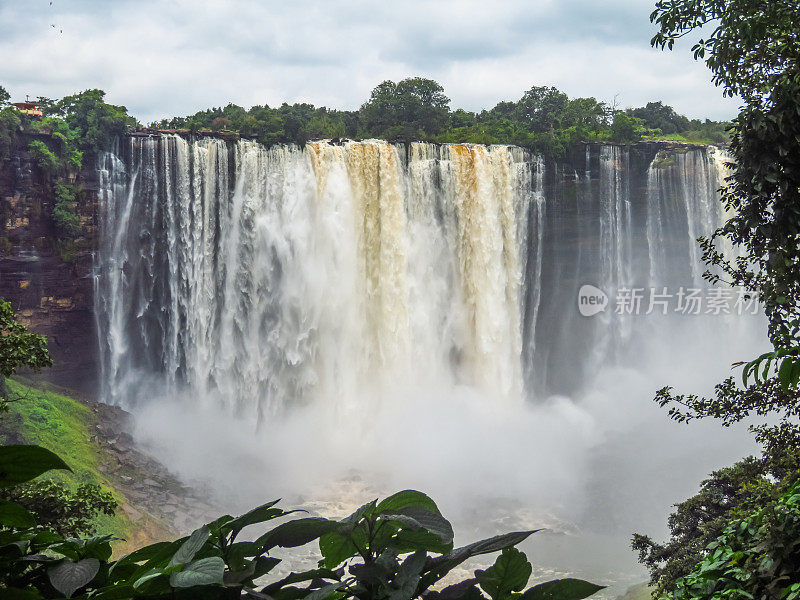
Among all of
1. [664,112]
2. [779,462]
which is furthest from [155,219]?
[664,112]

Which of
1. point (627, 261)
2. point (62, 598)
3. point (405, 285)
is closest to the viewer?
point (62, 598)

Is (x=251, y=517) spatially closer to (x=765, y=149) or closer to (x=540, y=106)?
(x=765, y=149)

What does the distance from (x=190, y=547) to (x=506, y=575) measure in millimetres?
330

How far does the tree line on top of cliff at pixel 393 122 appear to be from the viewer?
18.7 meters

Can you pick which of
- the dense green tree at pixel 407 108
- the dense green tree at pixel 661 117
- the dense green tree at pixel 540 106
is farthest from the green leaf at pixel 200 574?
the dense green tree at pixel 661 117

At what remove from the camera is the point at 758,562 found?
13.0 ft

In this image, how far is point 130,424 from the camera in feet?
61.4

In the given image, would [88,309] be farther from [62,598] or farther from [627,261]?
[62,598]

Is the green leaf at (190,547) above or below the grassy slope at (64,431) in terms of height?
above

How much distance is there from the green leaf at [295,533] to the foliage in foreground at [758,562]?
2.86 meters

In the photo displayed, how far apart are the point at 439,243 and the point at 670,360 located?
397 inches

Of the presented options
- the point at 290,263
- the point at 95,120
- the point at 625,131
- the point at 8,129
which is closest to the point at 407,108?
the point at 625,131

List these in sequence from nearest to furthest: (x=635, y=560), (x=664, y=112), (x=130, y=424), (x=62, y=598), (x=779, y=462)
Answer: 1. (x=62, y=598)
2. (x=779, y=462)
3. (x=635, y=560)
4. (x=130, y=424)
5. (x=664, y=112)

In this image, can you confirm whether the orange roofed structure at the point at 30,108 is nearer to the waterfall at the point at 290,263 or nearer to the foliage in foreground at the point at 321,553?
the waterfall at the point at 290,263
